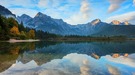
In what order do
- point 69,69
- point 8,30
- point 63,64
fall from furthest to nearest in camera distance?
point 8,30
point 63,64
point 69,69

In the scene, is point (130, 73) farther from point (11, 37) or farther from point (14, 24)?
point (14, 24)

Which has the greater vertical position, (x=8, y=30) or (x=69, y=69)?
(x=8, y=30)

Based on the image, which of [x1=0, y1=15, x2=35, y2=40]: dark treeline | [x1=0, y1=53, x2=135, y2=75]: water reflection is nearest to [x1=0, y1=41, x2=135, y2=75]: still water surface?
[x1=0, y1=53, x2=135, y2=75]: water reflection

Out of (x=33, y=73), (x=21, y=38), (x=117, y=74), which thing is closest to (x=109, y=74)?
(x=117, y=74)

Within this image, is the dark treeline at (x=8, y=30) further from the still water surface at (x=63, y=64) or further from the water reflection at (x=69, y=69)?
the water reflection at (x=69, y=69)

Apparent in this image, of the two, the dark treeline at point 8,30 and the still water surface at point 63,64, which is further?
the dark treeline at point 8,30

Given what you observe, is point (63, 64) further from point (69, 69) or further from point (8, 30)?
point (8, 30)

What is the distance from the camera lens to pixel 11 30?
126 meters

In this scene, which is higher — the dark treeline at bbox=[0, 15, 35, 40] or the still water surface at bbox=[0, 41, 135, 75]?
the dark treeline at bbox=[0, 15, 35, 40]

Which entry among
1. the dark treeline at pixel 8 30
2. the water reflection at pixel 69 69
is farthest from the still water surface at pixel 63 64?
the dark treeline at pixel 8 30

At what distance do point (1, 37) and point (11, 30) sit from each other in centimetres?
1948

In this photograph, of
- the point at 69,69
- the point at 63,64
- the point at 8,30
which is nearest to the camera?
the point at 69,69

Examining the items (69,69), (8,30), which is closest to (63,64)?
(69,69)

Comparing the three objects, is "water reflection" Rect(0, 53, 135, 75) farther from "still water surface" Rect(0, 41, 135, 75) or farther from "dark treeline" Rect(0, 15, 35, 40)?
"dark treeline" Rect(0, 15, 35, 40)
